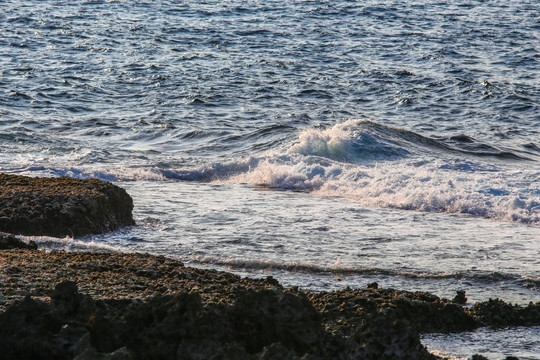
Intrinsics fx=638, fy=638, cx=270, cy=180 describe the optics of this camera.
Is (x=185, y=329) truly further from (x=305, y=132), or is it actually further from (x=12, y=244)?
(x=305, y=132)

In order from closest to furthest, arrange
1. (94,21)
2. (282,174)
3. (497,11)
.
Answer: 1. (282,174)
2. (94,21)
3. (497,11)

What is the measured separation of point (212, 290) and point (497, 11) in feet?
75.5

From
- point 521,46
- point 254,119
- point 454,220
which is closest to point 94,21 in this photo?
point 254,119

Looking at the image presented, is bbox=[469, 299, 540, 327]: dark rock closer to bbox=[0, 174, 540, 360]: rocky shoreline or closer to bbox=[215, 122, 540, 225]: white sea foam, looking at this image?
bbox=[0, 174, 540, 360]: rocky shoreline

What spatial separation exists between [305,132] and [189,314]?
9782mm

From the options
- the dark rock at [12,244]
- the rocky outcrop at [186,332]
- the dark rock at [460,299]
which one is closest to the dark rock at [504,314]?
the dark rock at [460,299]

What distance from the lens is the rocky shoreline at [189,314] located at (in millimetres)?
2768

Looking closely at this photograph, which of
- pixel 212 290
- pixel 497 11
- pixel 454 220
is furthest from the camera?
pixel 497 11

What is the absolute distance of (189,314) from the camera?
2799mm

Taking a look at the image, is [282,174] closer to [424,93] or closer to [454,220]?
[454,220]

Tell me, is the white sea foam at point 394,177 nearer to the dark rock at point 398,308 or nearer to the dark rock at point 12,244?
the dark rock at point 398,308

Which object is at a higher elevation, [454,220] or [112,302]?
[112,302]

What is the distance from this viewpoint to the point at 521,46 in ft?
62.0

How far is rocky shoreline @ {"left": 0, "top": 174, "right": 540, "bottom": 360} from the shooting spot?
2.77 metres
